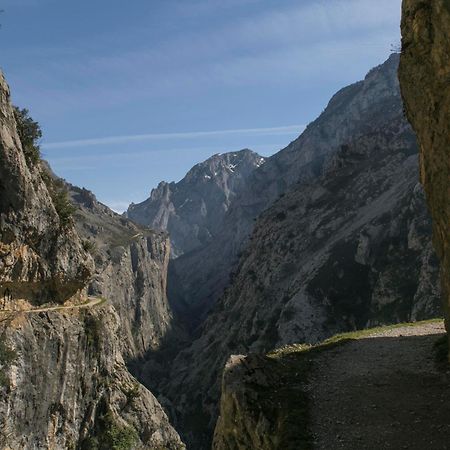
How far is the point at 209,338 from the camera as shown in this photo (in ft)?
401

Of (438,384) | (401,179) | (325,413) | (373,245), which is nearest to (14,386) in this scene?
(325,413)

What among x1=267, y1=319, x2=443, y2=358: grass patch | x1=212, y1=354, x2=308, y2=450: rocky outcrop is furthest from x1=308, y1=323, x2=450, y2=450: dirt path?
x1=267, y1=319, x2=443, y2=358: grass patch

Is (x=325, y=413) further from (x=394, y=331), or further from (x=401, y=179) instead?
(x=401, y=179)

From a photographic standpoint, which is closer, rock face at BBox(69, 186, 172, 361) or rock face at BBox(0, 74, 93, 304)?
rock face at BBox(0, 74, 93, 304)

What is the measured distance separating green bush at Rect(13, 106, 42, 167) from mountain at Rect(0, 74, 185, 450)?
0.25 m

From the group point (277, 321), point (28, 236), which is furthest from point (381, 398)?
point (277, 321)

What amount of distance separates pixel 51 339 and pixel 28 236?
9022mm

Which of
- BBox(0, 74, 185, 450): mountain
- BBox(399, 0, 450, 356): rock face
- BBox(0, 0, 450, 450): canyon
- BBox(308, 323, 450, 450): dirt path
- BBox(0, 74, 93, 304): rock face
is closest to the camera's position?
BBox(308, 323, 450, 450): dirt path

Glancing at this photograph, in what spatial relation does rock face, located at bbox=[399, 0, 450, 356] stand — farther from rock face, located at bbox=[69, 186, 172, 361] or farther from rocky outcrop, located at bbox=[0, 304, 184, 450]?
rock face, located at bbox=[69, 186, 172, 361]

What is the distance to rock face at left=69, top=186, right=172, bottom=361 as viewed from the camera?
457ft

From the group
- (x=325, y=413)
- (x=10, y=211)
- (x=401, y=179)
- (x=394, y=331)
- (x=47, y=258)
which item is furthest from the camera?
(x=401, y=179)

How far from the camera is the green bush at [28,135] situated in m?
45.2

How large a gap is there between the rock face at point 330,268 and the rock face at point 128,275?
26133mm

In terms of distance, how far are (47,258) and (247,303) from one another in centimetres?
7569
